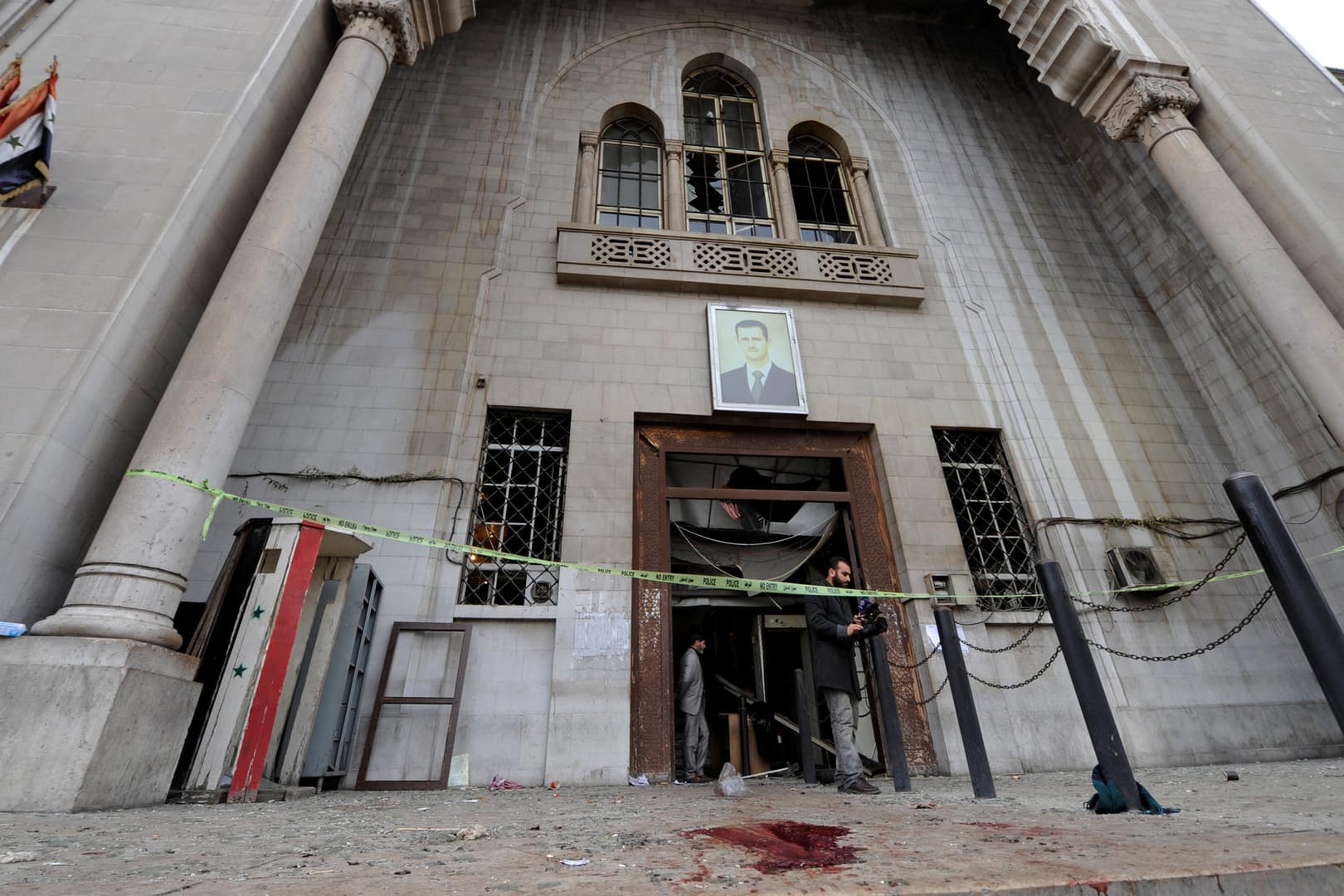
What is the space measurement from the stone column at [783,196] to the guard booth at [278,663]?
764 cm

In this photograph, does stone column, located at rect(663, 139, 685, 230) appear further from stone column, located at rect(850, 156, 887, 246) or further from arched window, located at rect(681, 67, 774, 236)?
stone column, located at rect(850, 156, 887, 246)

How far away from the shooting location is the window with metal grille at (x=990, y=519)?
24.0ft

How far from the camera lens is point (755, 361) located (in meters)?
8.11

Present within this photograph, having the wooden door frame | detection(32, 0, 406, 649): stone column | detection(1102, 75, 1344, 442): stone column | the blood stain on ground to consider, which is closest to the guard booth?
detection(32, 0, 406, 649): stone column

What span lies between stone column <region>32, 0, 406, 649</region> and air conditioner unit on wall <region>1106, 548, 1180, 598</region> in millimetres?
9048

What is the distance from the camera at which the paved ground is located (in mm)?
1605

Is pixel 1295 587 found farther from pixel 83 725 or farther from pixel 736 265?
pixel 736 265

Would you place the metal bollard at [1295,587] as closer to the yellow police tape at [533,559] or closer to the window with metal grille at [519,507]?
the yellow police tape at [533,559]

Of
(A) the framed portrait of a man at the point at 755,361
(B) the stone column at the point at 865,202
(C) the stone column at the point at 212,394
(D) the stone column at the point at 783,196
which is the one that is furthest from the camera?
(B) the stone column at the point at 865,202

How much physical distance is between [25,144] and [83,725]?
186 inches

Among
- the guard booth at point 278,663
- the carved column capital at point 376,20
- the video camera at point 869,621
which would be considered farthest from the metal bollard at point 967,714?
the carved column capital at point 376,20

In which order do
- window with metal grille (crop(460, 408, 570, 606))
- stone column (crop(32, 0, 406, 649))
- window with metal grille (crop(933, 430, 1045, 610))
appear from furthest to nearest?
window with metal grille (crop(933, 430, 1045, 610)) < window with metal grille (crop(460, 408, 570, 606)) < stone column (crop(32, 0, 406, 649))

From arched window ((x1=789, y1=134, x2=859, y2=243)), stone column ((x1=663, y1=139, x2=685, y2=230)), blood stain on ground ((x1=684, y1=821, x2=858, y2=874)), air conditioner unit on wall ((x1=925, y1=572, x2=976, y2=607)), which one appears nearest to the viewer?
blood stain on ground ((x1=684, y1=821, x2=858, y2=874))

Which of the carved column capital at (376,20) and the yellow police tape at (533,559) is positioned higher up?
the carved column capital at (376,20)
